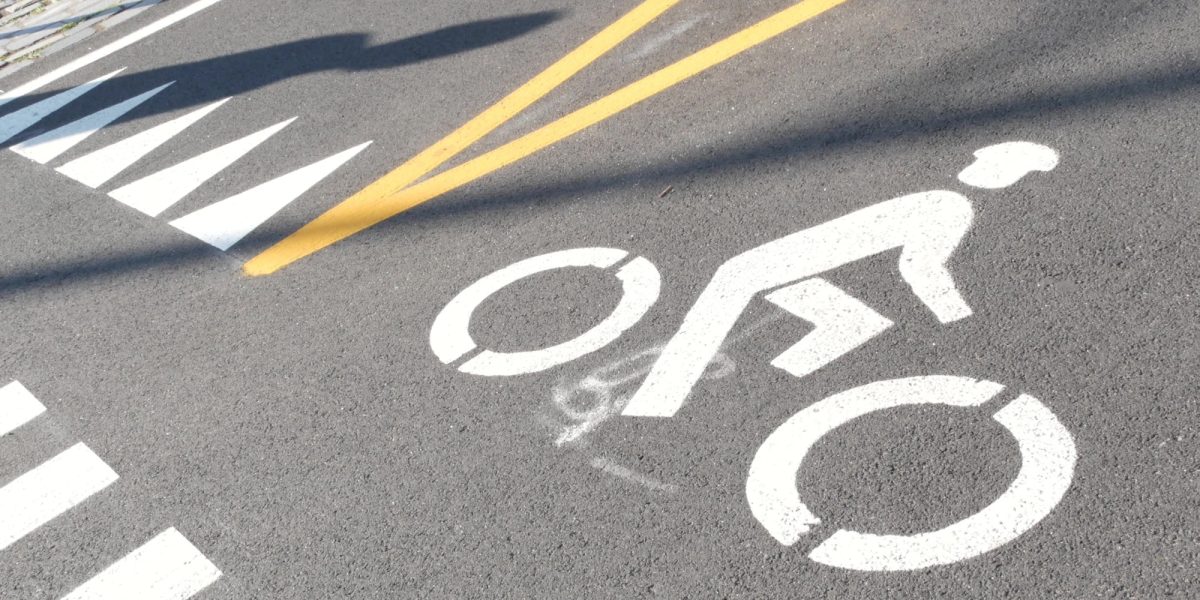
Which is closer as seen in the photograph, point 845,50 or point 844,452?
point 844,452

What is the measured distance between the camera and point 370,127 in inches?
278

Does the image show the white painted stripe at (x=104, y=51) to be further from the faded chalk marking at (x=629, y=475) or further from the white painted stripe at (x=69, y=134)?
the faded chalk marking at (x=629, y=475)

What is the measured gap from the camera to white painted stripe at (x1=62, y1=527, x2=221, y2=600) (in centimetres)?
396

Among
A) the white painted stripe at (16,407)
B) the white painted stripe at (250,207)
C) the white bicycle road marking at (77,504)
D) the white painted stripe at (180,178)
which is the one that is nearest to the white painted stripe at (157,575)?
the white bicycle road marking at (77,504)

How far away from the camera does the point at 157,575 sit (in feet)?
13.3

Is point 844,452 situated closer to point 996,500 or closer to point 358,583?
point 996,500

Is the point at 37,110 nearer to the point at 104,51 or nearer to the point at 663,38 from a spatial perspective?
the point at 104,51

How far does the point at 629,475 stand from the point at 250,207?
3.32 metres

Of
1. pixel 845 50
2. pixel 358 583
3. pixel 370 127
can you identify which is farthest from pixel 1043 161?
pixel 370 127

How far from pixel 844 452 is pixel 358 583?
59.4 inches

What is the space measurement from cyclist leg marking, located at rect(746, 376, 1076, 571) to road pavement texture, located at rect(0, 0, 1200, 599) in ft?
0.04

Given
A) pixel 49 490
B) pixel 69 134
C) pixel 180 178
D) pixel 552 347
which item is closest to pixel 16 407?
pixel 49 490

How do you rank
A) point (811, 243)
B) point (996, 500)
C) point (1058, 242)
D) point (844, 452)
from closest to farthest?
point (996, 500) < point (844, 452) < point (1058, 242) < point (811, 243)

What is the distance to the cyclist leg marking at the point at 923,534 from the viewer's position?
3.34 m
